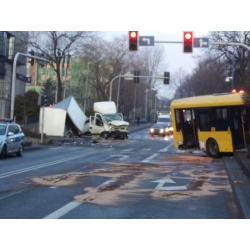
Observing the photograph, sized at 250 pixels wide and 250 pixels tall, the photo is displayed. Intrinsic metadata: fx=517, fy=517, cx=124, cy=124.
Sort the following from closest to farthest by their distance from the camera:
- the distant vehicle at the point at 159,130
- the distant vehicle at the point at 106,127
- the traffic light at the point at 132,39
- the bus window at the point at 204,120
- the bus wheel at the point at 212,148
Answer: the bus wheel at the point at 212,148 → the bus window at the point at 204,120 → the traffic light at the point at 132,39 → the distant vehicle at the point at 106,127 → the distant vehicle at the point at 159,130

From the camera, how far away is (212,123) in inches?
947

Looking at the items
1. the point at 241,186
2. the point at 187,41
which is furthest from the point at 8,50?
the point at 241,186

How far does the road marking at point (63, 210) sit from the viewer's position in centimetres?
876

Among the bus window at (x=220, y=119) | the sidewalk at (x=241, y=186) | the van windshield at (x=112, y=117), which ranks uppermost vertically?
the van windshield at (x=112, y=117)

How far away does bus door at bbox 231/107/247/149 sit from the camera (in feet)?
74.7

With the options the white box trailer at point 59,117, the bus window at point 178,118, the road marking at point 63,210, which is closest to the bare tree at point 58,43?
the white box trailer at point 59,117

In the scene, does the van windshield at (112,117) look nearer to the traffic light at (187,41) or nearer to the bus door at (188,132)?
the bus door at (188,132)

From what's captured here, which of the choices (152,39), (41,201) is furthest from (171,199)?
(152,39)

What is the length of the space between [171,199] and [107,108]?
38.1 meters

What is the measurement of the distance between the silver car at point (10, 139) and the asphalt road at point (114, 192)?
4.16 metres

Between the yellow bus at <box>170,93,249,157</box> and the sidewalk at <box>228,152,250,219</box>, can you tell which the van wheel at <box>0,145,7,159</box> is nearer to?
the yellow bus at <box>170,93,249,157</box>

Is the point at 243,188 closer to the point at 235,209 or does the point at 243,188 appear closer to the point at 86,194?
the point at 235,209

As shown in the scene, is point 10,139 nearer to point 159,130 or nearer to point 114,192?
point 114,192

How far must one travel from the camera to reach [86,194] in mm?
11617
